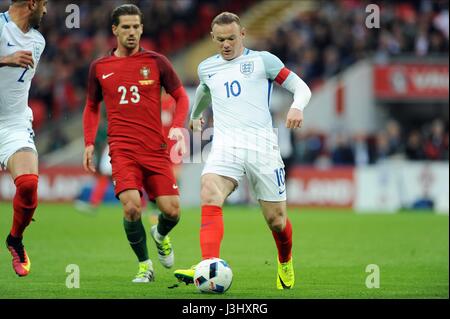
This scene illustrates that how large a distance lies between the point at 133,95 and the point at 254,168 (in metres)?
1.46

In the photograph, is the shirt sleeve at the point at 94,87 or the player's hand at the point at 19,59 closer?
the player's hand at the point at 19,59

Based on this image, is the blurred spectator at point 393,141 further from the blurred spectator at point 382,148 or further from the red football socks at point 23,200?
the red football socks at point 23,200

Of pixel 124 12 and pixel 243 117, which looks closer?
pixel 243 117

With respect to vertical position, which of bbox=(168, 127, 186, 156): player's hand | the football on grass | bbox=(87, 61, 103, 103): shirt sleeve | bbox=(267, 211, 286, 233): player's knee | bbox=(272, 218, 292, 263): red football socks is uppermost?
bbox=(87, 61, 103, 103): shirt sleeve

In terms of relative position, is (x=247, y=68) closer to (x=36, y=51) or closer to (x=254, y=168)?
(x=254, y=168)

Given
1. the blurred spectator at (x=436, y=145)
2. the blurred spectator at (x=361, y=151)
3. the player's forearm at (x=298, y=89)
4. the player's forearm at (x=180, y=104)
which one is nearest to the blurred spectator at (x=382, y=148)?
the blurred spectator at (x=361, y=151)

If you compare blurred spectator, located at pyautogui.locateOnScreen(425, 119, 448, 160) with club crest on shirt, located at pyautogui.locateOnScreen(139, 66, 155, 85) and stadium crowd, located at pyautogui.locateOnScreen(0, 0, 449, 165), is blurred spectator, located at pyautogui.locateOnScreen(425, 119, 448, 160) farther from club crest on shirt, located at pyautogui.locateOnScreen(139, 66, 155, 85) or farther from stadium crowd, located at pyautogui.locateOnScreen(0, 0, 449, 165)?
club crest on shirt, located at pyautogui.locateOnScreen(139, 66, 155, 85)

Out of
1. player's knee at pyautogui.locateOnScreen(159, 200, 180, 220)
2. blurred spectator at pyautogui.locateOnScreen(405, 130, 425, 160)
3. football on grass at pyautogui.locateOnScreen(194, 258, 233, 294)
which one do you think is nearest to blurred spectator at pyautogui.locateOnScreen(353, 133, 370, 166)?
blurred spectator at pyautogui.locateOnScreen(405, 130, 425, 160)

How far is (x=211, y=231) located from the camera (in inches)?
360

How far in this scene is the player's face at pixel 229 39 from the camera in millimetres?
9398

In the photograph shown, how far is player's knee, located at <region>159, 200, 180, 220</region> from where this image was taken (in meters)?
10.3

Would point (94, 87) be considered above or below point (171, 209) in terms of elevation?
above

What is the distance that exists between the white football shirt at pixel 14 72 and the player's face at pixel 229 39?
6.06ft

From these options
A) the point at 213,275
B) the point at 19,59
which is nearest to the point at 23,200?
the point at 19,59
